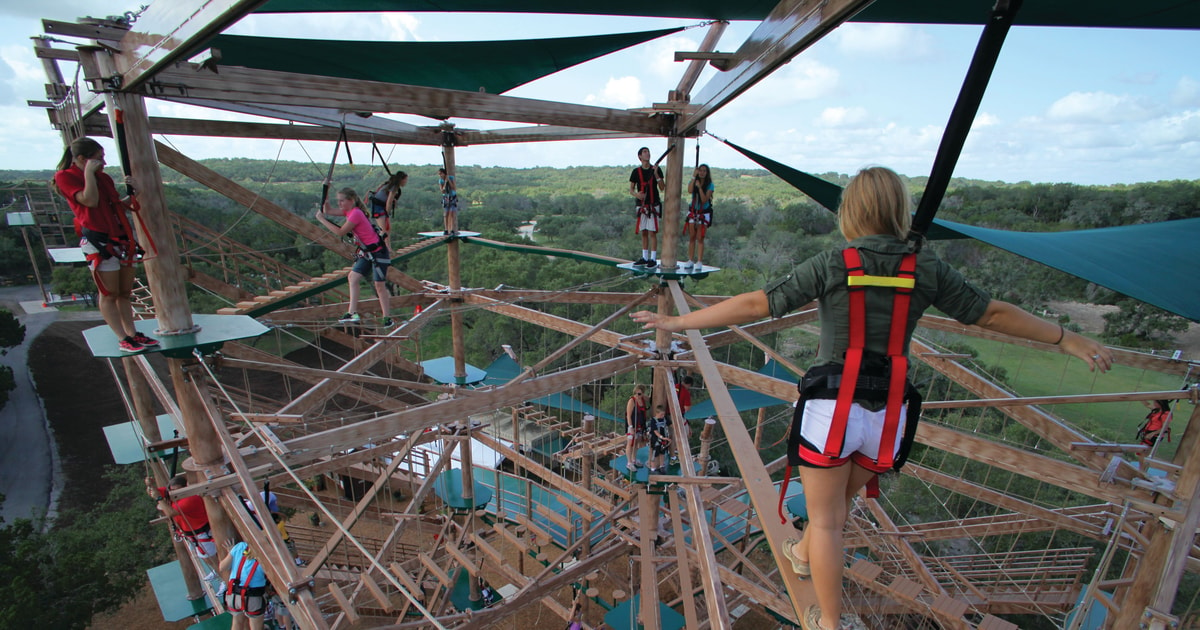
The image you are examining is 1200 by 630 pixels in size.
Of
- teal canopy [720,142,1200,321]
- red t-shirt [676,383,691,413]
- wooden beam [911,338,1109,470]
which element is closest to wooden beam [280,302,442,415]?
red t-shirt [676,383,691,413]

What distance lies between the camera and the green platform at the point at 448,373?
31.8ft

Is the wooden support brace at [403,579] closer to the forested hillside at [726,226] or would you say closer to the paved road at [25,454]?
the forested hillside at [726,226]

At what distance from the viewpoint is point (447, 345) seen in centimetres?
2591

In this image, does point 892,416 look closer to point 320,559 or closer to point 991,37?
point 991,37

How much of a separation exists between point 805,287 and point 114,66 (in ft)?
12.1

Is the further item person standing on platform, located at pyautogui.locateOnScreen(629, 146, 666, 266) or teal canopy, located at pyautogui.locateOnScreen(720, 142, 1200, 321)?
person standing on platform, located at pyautogui.locateOnScreen(629, 146, 666, 266)

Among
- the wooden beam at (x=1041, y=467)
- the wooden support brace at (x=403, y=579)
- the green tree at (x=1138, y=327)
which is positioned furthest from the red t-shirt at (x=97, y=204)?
the green tree at (x=1138, y=327)

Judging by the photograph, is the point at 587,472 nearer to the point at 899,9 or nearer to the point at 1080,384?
the point at 899,9

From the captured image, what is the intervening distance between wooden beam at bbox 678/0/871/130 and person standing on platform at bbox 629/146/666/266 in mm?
1860

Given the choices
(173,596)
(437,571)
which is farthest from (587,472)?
(173,596)

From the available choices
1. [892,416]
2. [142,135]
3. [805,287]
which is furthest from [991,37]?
[142,135]

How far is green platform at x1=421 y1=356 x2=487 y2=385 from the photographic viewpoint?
9.68 m

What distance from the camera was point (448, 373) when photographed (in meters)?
11.2

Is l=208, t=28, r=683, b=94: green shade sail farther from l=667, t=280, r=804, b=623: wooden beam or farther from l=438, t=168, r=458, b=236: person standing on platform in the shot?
l=667, t=280, r=804, b=623: wooden beam
